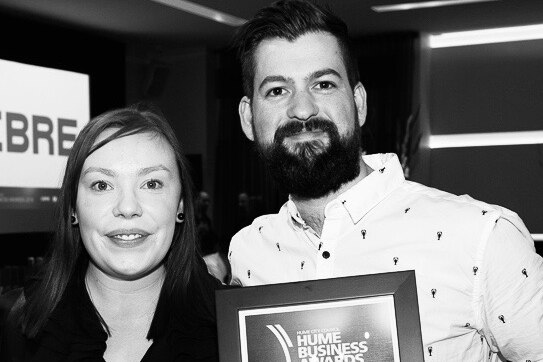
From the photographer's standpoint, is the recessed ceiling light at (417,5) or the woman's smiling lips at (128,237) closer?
the woman's smiling lips at (128,237)

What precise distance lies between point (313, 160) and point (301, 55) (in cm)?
28

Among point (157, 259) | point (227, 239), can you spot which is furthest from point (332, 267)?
point (227, 239)

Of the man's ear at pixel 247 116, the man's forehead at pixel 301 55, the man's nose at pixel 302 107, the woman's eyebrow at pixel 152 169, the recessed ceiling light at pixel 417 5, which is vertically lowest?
the woman's eyebrow at pixel 152 169

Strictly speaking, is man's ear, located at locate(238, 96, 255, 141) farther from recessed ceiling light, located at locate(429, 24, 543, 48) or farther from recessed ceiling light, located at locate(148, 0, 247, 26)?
recessed ceiling light, located at locate(429, 24, 543, 48)

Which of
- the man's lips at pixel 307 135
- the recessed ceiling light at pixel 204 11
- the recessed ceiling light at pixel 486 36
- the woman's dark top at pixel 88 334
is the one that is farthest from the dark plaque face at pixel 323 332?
the recessed ceiling light at pixel 486 36

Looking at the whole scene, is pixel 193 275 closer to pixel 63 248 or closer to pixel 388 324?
pixel 63 248

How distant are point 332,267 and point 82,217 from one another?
63 centimetres

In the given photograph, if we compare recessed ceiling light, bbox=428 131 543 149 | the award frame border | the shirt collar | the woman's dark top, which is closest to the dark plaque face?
the award frame border

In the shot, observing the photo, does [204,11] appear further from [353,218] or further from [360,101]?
[353,218]

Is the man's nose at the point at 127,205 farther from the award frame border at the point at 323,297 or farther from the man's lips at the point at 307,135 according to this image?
the man's lips at the point at 307,135

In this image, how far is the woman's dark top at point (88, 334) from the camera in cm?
178

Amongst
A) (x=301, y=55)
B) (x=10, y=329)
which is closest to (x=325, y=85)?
(x=301, y=55)

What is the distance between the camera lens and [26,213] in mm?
8625

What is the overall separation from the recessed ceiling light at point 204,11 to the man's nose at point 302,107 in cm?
604
